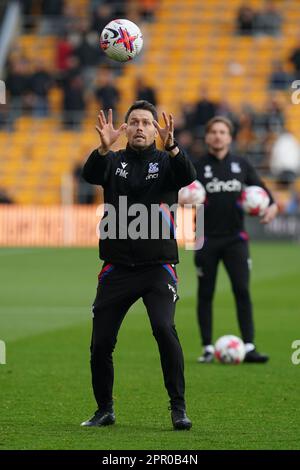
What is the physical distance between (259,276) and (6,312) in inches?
284

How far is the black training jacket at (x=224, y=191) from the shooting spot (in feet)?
42.6

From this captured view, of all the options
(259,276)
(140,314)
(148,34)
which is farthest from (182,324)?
(148,34)

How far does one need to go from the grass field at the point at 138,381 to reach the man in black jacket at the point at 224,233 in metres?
0.42

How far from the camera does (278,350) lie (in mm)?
13766

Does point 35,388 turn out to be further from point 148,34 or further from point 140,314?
point 148,34

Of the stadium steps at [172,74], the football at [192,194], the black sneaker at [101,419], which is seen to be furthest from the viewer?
the stadium steps at [172,74]

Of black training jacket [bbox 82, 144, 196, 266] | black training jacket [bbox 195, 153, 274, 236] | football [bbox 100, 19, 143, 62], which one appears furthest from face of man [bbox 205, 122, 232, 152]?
black training jacket [bbox 82, 144, 196, 266]

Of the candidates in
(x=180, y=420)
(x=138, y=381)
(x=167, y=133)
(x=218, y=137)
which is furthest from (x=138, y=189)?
(x=218, y=137)

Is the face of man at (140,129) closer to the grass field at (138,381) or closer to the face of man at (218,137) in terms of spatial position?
the grass field at (138,381)

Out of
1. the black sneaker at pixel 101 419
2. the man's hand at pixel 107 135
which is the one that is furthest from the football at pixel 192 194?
the black sneaker at pixel 101 419

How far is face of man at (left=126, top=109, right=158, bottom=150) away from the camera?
28.8 ft

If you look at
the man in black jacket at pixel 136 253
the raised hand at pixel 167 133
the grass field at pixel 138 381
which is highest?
the raised hand at pixel 167 133

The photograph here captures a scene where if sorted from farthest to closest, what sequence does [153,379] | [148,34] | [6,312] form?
1. [148,34]
2. [6,312]
3. [153,379]

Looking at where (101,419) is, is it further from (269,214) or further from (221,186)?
(221,186)
